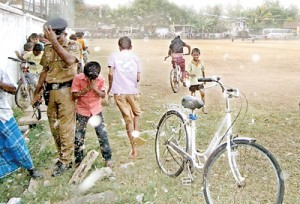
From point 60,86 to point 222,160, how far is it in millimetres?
2165

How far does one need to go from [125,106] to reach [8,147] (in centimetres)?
169

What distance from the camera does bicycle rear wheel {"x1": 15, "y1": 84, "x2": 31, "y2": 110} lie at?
884 centimetres

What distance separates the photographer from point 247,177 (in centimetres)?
394

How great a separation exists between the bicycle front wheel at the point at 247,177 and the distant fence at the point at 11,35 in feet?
17.2

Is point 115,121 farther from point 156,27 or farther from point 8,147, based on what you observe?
point 156,27

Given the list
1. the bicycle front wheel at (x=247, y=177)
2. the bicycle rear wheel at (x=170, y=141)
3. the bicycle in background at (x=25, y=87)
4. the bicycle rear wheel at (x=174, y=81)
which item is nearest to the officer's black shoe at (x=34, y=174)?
the bicycle rear wheel at (x=170, y=141)

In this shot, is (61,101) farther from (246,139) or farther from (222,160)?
(246,139)

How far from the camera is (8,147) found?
4.60 metres

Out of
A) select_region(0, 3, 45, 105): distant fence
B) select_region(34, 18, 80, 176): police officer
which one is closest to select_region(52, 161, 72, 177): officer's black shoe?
select_region(34, 18, 80, 176): police officer

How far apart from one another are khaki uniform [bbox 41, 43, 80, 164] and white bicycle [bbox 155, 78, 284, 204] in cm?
117

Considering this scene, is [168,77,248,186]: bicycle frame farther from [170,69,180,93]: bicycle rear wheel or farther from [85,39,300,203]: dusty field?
[170,69,180,93]: bicycle rear wheel

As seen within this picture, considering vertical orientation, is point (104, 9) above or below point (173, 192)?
above

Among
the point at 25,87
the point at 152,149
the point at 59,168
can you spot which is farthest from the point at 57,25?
the point at 25,87

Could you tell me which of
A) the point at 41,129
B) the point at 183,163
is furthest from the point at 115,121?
the point at 183,163
